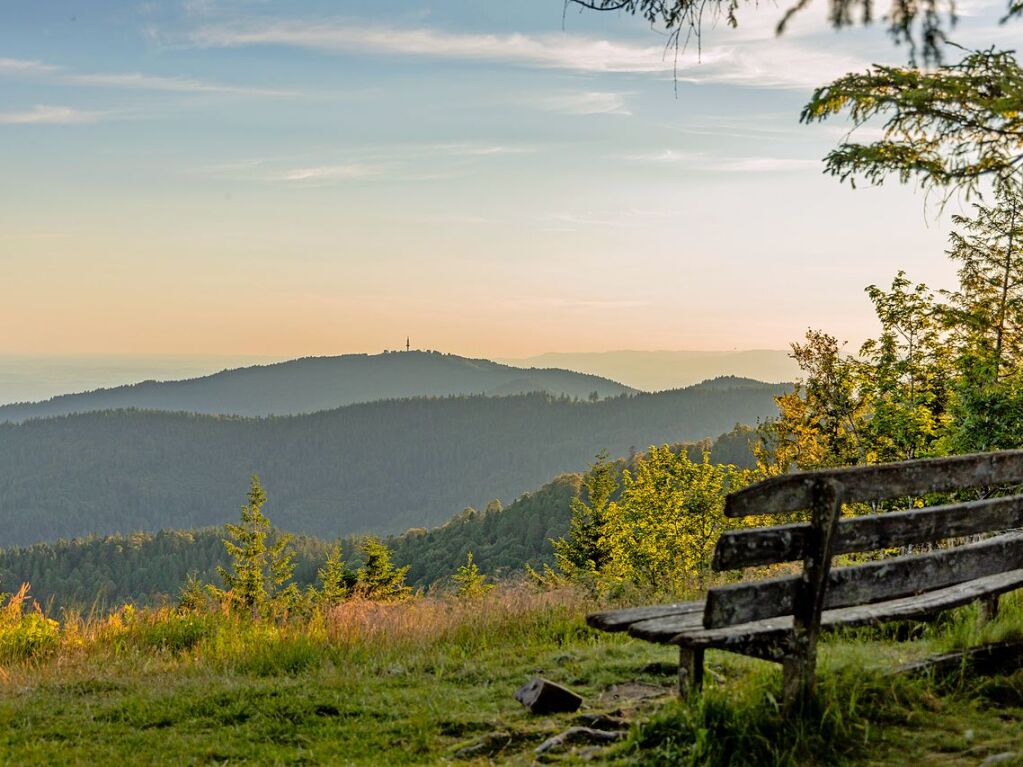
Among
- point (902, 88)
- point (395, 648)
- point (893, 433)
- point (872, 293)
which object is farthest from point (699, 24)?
point (872, 293)

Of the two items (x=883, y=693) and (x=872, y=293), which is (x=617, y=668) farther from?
(x=872, y=293)

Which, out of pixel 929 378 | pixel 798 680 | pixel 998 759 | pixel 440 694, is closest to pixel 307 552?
pixel 929 378

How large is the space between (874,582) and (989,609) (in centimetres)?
217

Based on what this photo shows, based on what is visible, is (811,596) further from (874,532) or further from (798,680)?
(874,532)

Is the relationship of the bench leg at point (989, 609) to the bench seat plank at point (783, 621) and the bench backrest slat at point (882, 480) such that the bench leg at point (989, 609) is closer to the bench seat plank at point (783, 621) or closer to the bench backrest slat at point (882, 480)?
the bench seat plank at point (783, 621)

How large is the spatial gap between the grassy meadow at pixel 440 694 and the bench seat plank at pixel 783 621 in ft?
1.06

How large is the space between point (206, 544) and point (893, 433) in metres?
175

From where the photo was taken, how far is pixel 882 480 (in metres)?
5.60

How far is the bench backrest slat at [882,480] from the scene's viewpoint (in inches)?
205

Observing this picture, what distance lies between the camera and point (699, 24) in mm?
7012

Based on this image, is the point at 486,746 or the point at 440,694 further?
the point at 440,694

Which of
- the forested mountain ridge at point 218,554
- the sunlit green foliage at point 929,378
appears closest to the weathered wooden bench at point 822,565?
the sunlit green foliage at point 929,378

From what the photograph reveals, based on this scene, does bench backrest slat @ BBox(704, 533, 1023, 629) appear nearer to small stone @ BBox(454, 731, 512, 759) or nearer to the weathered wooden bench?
the weathered wooden bench

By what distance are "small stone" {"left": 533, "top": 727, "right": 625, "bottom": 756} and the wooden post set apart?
113 centimetres
